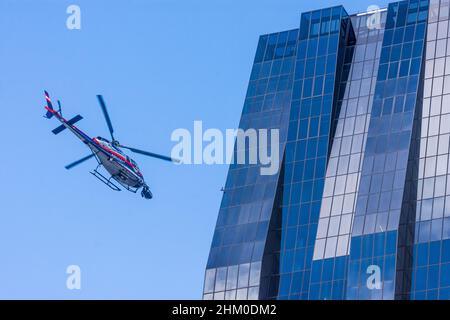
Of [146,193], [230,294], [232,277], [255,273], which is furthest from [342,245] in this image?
[146,193]

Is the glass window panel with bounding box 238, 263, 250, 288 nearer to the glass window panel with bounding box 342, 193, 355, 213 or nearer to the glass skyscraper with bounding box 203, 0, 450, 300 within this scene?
the glass skyscraper with bounding box 203, 0, 450, 300

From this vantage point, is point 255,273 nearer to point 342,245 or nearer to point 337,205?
point 342,245

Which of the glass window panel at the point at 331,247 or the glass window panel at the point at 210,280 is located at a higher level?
the glass window panel at the point at 331,247

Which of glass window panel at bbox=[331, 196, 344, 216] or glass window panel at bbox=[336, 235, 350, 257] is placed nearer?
glass window panel at bbox=[336, 235, 350, 257]

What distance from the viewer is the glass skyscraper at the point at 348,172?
141m

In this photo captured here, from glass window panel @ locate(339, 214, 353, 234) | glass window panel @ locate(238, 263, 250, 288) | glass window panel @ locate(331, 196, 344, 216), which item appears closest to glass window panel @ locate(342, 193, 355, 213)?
glass window panel @ locate(331, 196, 344, 216)

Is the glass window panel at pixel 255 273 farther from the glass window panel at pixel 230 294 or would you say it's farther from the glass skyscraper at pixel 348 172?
the glass window panel at pixel 230 294

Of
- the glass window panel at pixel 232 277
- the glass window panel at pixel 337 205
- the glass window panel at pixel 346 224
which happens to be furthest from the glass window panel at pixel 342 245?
the glass window panel at pixel 232 277

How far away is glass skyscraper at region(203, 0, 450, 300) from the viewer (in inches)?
5566

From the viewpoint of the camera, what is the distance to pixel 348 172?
5955 inches

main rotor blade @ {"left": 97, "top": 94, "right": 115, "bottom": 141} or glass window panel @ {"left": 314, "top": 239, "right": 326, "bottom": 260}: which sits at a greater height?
main rotor blade @ {"left": 97, "top": 94, "right": 115, "bottom": 141}

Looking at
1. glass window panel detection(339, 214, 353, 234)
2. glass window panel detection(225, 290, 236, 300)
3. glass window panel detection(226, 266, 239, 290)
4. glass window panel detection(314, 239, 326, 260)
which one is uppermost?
glass window panel detection(339, 214, 353, 234)
